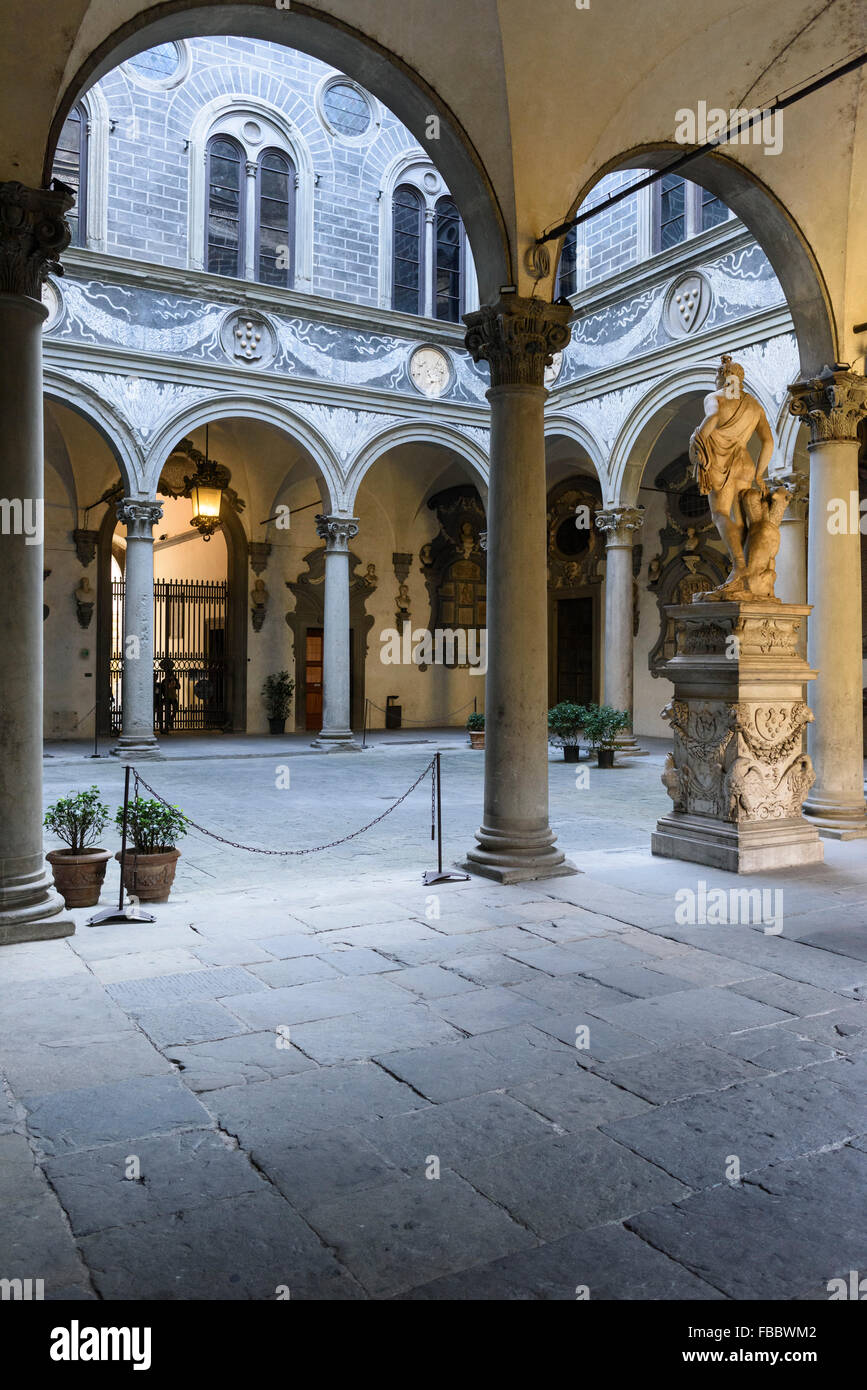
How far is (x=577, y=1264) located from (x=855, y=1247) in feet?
2.21

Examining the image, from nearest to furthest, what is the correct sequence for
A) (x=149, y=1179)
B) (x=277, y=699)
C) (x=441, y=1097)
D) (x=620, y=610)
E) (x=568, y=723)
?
(x=149, y=1179)
(x=441, y=1097)
(x=568, y=723)
(x=620, y=610)
(x=277, y=699)

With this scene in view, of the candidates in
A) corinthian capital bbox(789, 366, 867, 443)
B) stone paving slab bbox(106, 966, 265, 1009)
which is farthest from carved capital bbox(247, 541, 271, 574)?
stone paving slab bbox(106, 966, 265, 1009)

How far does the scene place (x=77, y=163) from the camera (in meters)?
13.8

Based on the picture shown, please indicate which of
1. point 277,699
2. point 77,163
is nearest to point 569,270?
point 77,163

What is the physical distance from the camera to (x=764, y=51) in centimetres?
698

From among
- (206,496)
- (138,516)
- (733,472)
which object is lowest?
(733,472)

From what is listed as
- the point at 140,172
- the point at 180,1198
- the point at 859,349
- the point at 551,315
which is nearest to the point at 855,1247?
the point at 180,1198

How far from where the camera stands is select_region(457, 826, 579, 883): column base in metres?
6.18

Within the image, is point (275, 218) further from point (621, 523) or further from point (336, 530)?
point (621, 523)

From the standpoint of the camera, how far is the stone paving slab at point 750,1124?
9.01 ft

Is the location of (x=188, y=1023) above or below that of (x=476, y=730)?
below

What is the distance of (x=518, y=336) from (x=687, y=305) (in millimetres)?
8613

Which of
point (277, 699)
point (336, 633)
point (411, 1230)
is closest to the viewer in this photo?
point (411, 1230)
